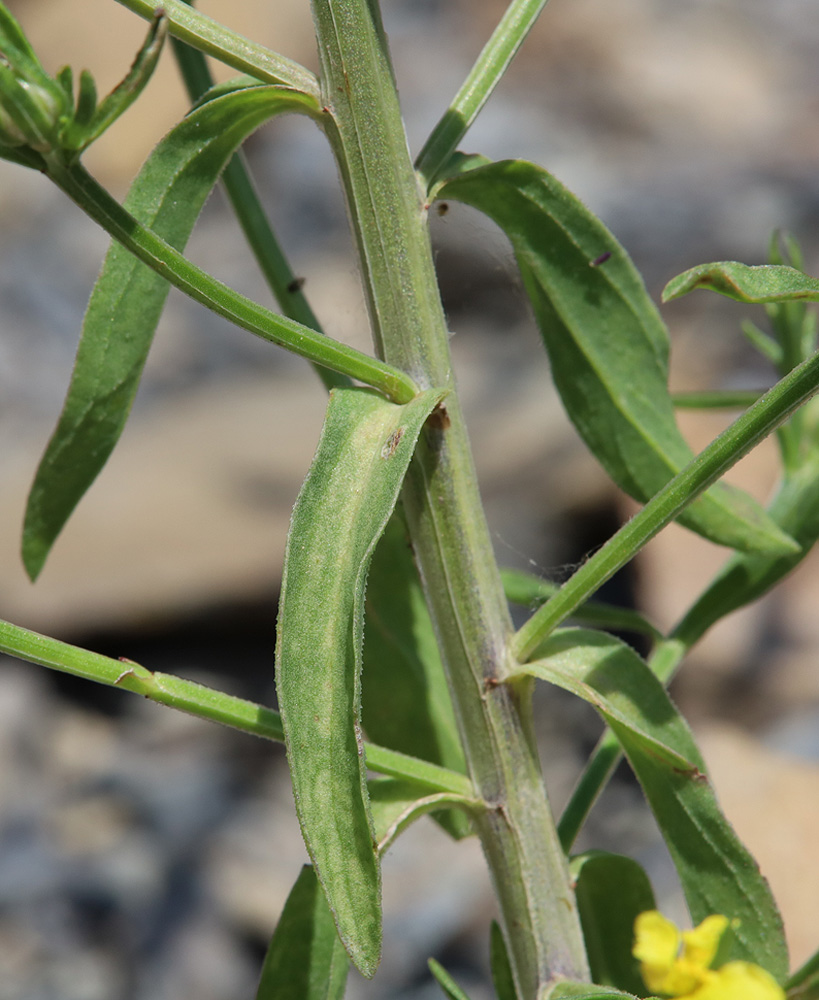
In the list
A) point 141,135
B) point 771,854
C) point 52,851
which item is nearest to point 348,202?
point 771,854

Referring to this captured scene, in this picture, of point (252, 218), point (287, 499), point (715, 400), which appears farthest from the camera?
point (287, 499)

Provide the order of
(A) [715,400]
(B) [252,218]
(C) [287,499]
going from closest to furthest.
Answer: (B) [252,218] < (A) [715,400] < (C) [287,499]

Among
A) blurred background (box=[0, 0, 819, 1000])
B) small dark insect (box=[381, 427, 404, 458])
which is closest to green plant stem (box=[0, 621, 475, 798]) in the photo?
small dark insect (box=[381, 427, 404, 458])

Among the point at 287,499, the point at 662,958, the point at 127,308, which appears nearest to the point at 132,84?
the point at 127,308

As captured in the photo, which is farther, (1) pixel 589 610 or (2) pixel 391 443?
(1) pixel 589 610

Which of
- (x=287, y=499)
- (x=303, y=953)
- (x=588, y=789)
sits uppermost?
(x=287, y=499)

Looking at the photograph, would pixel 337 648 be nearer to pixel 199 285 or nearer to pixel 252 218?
pixel 199 285

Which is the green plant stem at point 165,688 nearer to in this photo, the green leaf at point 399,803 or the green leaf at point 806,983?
the green leaf at point 399,803

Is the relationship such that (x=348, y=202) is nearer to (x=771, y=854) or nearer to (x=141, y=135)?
(x=771, y=854)
